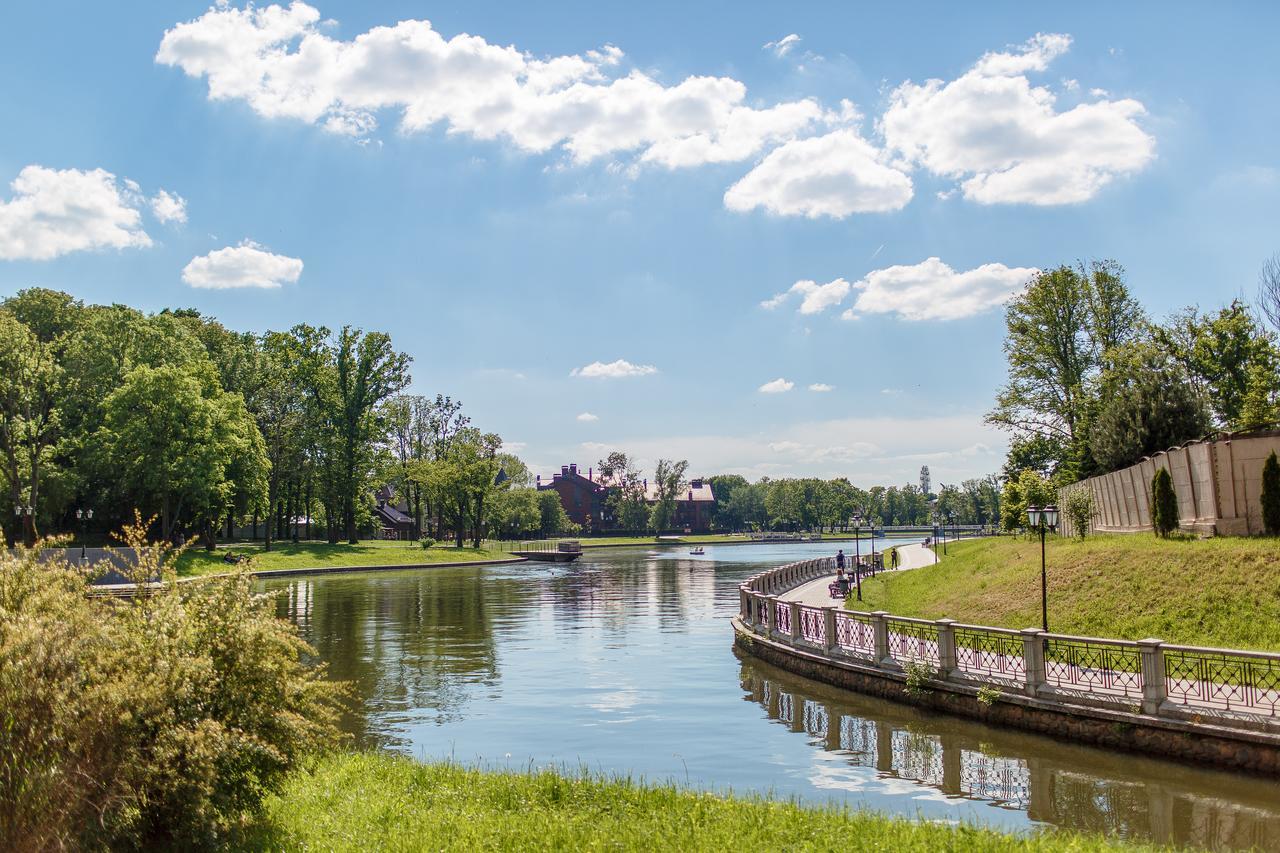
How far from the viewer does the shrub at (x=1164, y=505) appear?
86.4 ft

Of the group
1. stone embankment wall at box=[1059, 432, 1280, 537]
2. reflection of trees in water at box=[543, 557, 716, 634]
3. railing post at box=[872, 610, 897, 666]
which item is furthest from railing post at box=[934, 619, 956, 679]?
reflection of trees in water at box=[543, 557, 716, 634]

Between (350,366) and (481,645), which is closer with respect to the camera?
(481,645)

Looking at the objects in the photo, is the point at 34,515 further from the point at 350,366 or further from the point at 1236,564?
the point at 1236,564

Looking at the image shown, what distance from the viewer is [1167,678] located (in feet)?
49.0

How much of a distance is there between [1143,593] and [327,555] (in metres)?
64.7

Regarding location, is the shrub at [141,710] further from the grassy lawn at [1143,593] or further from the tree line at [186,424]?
the tree line at [186,424]

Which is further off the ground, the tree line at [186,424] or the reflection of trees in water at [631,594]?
the tree line at [186,424]

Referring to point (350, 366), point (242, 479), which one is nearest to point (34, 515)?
point (242, 479)

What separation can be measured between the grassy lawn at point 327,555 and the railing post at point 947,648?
48921mm

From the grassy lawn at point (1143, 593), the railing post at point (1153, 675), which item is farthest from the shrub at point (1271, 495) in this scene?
the railing post at point (1153, 675)

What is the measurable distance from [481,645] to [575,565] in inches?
2116

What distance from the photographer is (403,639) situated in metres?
31.7

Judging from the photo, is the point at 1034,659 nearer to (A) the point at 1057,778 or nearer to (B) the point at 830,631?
(A) the point at 1057,778

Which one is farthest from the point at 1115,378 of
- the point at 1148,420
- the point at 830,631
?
the point at 830,631
